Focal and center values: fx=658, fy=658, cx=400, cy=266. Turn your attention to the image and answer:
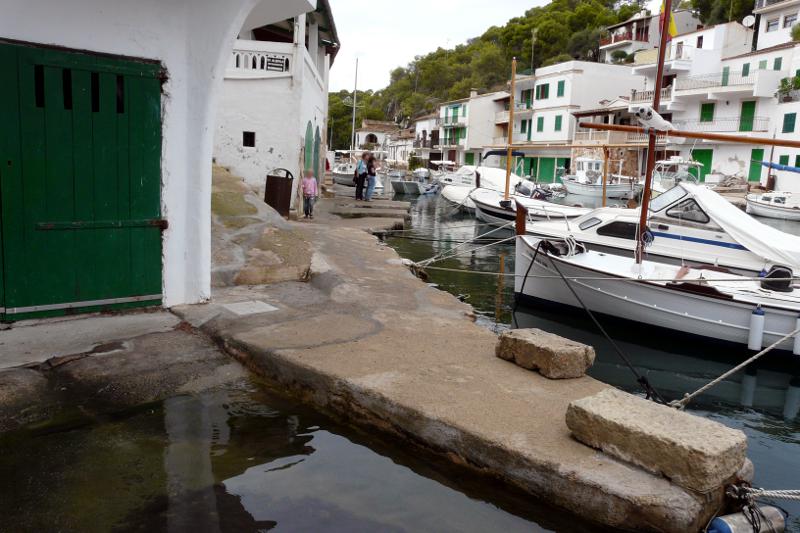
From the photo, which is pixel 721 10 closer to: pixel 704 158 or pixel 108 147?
pixel 704 158

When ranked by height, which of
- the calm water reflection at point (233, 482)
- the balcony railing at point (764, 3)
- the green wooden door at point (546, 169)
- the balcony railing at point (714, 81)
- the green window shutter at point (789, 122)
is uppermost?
the balcony railing at point (764, 3)

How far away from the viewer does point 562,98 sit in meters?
52.2

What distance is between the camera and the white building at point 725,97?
39.7 metres

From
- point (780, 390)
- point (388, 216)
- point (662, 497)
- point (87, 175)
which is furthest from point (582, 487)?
point (388, 216)

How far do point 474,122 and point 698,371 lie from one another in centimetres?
5675

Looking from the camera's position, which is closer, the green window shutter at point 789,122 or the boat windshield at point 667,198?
the boat windshield at point 667,198

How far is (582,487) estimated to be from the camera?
3684mm

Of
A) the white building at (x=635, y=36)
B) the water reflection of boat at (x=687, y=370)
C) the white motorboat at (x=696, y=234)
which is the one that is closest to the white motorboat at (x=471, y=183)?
the white motorboat at (x=696, y=234)

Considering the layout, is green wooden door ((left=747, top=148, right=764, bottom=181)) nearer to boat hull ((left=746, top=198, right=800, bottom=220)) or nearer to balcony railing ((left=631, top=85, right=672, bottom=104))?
balcony railing ((left=631, top=85, right=672, bottom=104))

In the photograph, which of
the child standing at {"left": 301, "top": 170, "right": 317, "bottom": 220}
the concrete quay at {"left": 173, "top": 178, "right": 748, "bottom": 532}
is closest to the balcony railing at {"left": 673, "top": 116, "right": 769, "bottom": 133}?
the child standing at {"left": 301, "top": 170, "right": 317, "bottom": 220}

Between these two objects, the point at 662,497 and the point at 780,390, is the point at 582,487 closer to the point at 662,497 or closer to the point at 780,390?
the point at 662,497

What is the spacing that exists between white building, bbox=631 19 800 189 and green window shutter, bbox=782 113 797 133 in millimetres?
59

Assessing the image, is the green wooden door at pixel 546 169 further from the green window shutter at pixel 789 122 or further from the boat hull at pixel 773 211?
the boat hull at pixel 773 211

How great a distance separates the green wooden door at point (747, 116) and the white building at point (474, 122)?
2411 cm
